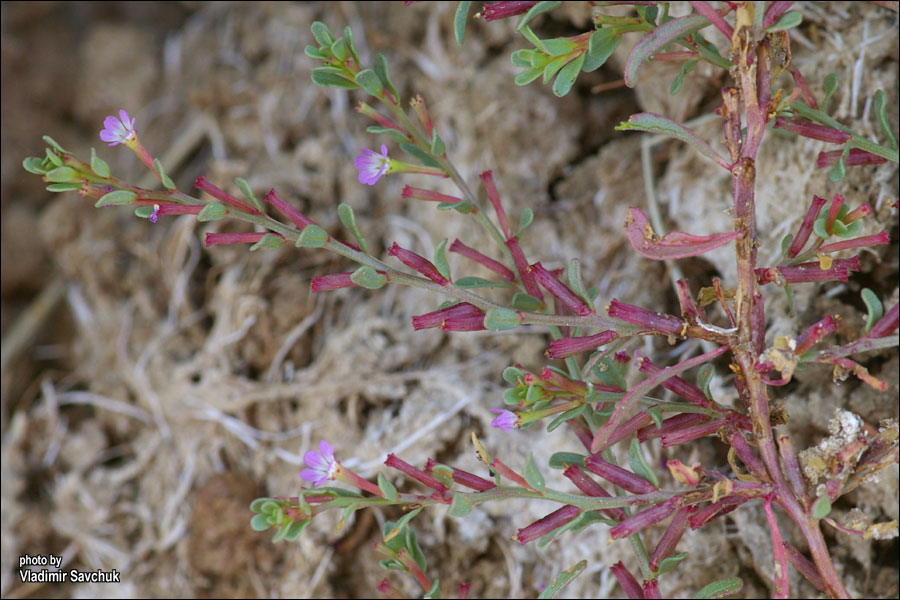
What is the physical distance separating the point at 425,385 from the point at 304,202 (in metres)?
0.76

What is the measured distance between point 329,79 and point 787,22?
0.70 meters

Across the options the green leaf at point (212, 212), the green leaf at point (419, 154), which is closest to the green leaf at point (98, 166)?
the green leaf at point (212, 212)

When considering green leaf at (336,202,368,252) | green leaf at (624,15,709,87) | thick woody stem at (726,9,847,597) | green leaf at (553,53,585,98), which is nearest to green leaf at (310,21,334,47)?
green leaf at (336,202,368,252)

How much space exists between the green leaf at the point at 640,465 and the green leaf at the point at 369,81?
2.32ft

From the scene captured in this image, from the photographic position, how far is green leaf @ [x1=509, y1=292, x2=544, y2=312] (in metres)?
1.33

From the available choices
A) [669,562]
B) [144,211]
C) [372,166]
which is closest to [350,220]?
[372,166]

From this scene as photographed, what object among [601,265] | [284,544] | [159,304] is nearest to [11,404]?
[159,304]

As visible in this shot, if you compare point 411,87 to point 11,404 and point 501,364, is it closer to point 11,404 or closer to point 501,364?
point 501,364

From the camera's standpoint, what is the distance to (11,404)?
98.7 inches

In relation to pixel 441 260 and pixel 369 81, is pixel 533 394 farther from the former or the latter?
pixel 369 81

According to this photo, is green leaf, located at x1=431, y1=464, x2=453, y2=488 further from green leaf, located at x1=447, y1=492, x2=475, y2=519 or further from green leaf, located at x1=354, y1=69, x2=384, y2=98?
green leaf, located at x1=354, y1=69, x2=384, y2=98

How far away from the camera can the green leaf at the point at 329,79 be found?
1266mm

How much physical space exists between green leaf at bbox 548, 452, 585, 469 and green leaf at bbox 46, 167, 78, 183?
86 centimetres

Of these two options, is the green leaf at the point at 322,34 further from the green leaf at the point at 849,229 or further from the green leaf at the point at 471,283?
the green leaf at the point at 849,229
